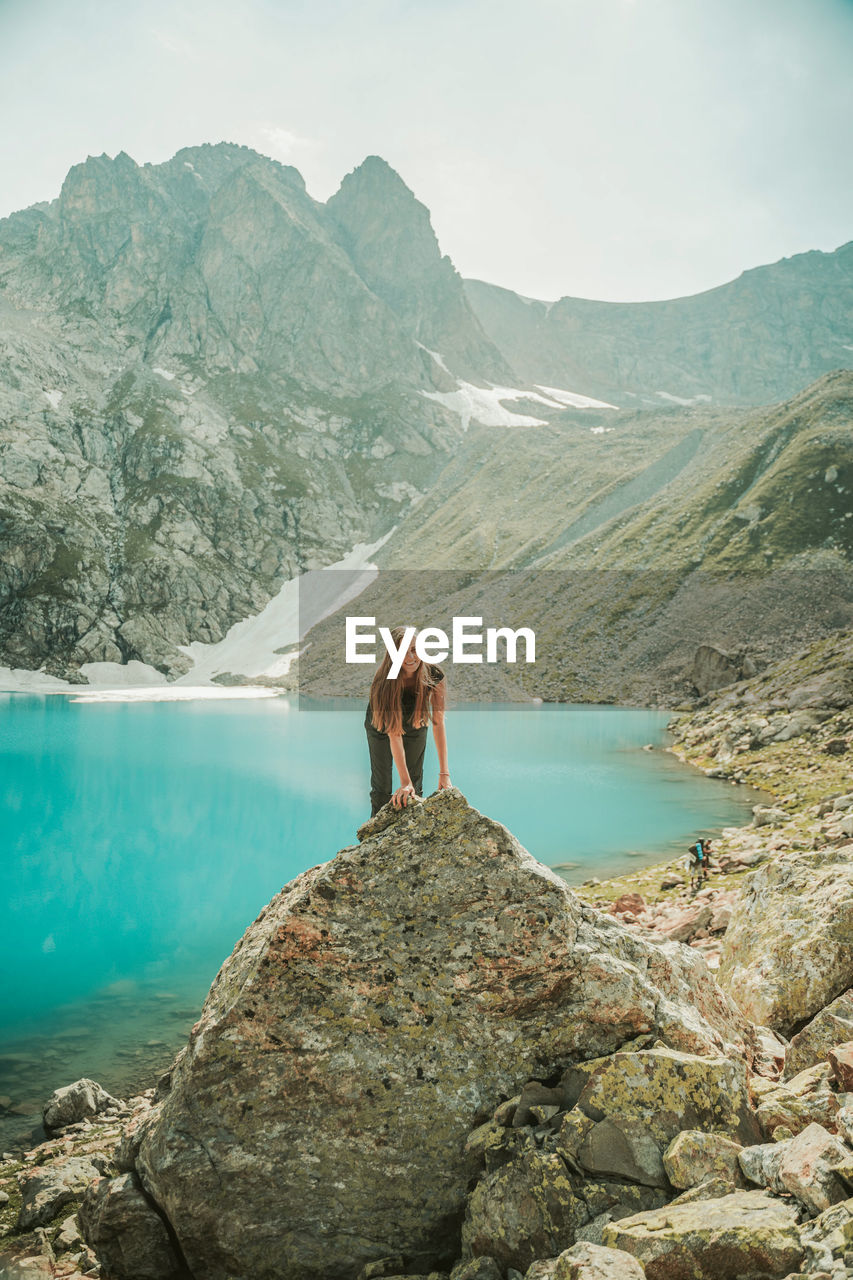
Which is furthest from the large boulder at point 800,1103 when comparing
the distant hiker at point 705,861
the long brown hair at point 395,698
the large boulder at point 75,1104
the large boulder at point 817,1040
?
the distant hiker at point 705,861

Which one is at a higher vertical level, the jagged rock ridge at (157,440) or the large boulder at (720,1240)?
the jagged rock ridge at (157,440)

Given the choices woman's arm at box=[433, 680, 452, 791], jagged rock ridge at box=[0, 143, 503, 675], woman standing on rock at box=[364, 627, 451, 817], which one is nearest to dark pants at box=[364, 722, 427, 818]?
woman standing on rock at box=[364, 627, 451, 817]

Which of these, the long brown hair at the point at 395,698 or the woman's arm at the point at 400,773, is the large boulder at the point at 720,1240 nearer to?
the woman's arm at the point at 400,773

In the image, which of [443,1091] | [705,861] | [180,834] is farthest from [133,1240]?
[180,834]

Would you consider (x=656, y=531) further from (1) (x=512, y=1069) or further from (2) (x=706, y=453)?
(1) (x=512, y=1069)

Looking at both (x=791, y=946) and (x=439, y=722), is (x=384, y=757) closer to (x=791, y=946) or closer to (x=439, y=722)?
(x=439, y=722)

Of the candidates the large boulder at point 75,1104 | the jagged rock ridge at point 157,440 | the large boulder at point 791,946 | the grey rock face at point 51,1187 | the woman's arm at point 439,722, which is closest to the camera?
the large boulder at point 791,946

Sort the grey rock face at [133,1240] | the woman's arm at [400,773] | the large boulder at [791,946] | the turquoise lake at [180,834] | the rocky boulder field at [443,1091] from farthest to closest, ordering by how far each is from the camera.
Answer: the turquoise lake at [180,834]
the large boulder at [791,946]
the woman's arm at [400,773]
the grey rock face at [133,1240]
the rocky boulder field at [443,1091]
